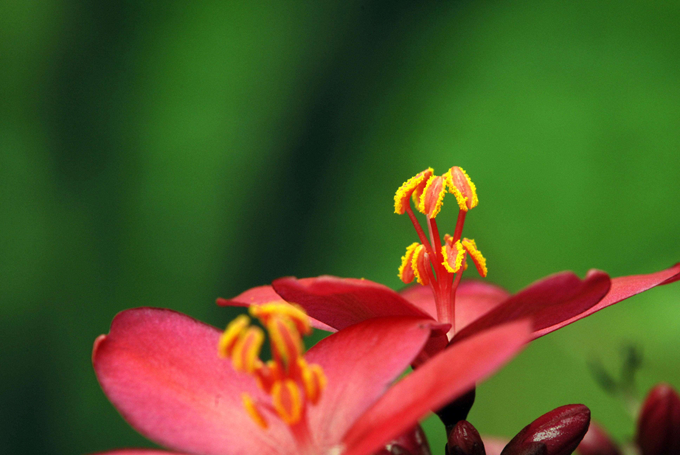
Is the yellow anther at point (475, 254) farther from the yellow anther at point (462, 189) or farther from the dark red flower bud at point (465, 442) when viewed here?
the dark red flower bud at point (465, 442)

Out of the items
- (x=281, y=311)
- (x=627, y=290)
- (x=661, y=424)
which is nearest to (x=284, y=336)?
(x=281, y=311)

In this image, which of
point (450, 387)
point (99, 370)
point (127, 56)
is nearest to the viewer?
point (450, 387)

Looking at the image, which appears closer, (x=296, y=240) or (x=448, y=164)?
(x=448, y=164)

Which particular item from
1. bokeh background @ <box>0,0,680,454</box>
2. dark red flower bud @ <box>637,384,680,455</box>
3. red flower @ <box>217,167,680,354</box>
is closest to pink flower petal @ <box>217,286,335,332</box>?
red flower @ <box>217,167,680,354</box>

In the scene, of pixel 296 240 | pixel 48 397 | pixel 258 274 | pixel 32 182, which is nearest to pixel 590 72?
pixel 296 240

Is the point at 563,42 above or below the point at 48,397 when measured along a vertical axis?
above

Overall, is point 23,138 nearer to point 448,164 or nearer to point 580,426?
point 448,164

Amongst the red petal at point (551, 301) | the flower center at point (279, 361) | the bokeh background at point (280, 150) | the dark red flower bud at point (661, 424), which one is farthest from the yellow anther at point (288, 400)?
the bokeh background at point (280, 150)

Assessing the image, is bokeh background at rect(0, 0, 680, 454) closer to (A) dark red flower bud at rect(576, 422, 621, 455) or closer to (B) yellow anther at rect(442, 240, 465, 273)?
(A) dark red flower bud at rect(576, 422, 621, 455)
